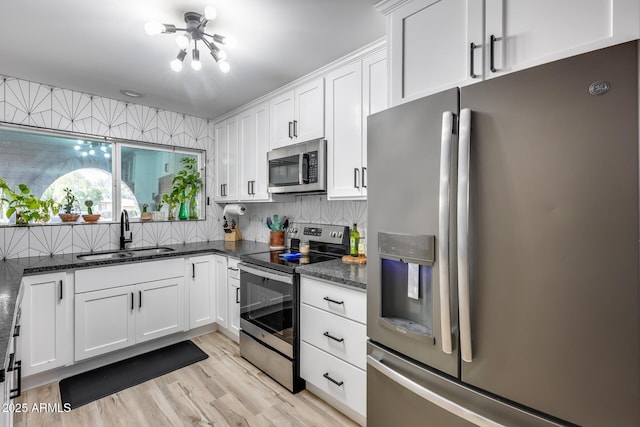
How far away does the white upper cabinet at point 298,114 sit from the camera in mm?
2441

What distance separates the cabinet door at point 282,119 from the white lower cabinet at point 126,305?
1.46 metres

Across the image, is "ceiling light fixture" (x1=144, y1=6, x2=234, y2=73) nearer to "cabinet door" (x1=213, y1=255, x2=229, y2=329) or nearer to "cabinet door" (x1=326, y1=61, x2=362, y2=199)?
"cabinet door" (x1=326, y1=61, x2=362, y2=199)

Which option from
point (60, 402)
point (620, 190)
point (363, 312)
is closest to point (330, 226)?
point (363, 312)

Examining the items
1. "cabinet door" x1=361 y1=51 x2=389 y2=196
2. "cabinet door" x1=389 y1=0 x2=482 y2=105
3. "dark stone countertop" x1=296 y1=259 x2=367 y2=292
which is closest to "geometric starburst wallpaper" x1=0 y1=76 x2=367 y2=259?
"dark stone countertop" x1=296 y1=259 x2=367 y2=292

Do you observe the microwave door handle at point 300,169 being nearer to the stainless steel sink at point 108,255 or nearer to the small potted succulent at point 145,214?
the stainless steel sink at point 108,255

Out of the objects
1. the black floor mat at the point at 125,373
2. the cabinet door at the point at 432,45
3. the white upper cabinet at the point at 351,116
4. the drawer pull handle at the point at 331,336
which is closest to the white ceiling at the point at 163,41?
the white upper cabinet at the point at 351,116

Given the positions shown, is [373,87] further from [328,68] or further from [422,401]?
[422,401]

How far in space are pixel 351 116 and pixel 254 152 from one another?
1284mm

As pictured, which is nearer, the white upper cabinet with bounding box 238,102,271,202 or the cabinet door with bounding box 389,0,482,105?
the cabinet door with bounding box 389,0,482,105

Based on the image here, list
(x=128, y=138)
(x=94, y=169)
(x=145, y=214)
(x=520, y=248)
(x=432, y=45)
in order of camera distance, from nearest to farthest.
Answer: (x=520, y=248) → (x=432, y=45) → (x=94, y=169) → (x=128, y=138) → (x=145, y=214)

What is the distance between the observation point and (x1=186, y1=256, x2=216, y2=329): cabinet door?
3.01m

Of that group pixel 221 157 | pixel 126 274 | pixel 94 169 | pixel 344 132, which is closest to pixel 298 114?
pixel 344 132

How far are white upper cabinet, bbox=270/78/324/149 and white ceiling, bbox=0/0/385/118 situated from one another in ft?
0.42

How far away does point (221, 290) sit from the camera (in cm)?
307
